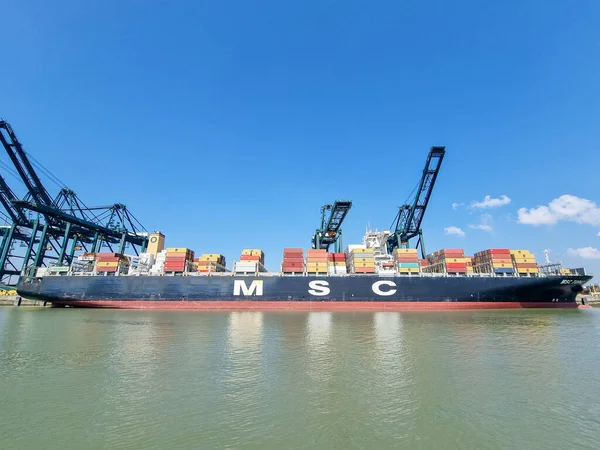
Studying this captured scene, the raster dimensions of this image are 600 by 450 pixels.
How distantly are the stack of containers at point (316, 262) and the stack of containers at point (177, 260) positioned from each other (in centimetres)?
1862

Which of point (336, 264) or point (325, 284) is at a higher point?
point (336, 264)

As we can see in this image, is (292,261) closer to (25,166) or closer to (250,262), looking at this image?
(250,262)

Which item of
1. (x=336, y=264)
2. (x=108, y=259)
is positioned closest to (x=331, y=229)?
(x=336, y=264)

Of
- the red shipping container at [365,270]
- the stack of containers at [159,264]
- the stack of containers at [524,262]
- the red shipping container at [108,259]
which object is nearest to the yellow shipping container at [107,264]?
the red shipping container at [108,259]

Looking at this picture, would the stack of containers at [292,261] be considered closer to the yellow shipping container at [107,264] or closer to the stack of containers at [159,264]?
the stack of containers at [159,264]

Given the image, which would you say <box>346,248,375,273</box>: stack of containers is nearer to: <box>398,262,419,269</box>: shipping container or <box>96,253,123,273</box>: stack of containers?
<box>398,262,419,269</box>: shipping container

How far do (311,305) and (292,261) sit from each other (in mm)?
7080

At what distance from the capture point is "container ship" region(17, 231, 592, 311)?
1483 inches

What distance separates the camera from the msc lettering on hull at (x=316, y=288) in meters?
38.5

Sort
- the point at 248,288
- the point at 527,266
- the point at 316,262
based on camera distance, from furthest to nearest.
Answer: the point at 316,262
the point at 248,288
the point at 527,266

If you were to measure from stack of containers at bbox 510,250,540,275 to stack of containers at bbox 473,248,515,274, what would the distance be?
0.87 metres

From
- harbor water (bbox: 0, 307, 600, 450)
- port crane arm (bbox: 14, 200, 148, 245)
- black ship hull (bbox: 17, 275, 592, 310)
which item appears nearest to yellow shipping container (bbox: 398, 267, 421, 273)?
black ship hull (bbox: 17, 275, 592, 310)

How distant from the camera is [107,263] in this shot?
1698 inches

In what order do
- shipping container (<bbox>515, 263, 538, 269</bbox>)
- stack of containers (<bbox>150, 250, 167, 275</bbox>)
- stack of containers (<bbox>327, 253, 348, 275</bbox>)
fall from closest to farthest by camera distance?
shipping container (<bbox>515, 263, 538, 269</bbox>)
stack of containers (<bbox>327, 253, 348, 275</bbox>)
stack of containers (<bbox>150, 250, 167, 275</bbox>)
